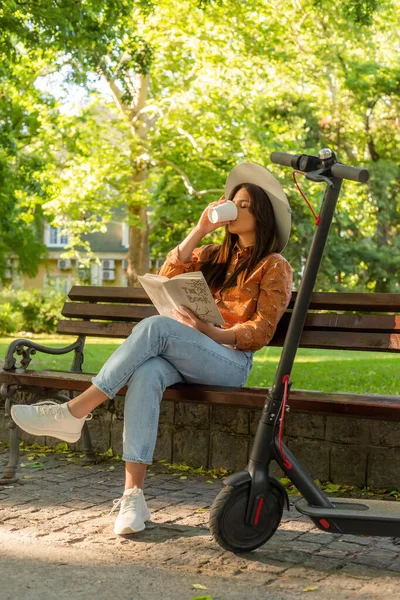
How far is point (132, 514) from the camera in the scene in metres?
4.09

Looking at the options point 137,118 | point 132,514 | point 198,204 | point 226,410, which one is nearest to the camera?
point 132,514

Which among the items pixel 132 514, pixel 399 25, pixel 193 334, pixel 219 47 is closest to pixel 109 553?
pixel 132 514

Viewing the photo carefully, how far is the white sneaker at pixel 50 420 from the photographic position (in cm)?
441

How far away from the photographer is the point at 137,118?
26.1m

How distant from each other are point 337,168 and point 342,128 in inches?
1121

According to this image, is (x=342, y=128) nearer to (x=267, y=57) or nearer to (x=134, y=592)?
(x=267, y=57)

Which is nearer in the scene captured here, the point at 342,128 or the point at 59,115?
the point at 59,115

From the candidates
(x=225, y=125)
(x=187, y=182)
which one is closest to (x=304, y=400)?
(x=225, y=125)

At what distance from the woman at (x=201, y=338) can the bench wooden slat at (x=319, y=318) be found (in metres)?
0.49

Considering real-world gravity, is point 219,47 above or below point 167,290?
above

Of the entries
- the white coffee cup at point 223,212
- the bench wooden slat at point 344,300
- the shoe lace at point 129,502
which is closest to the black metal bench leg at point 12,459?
the bench wooden slat at point 344,300

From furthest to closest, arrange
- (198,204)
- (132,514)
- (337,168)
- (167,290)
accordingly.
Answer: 1. (198,204)
2. (167,290)
3. (132,514)
4. (337,168)

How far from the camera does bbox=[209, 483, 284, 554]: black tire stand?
145 inches

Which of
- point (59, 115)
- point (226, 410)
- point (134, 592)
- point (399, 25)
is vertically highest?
point (399, 25)
